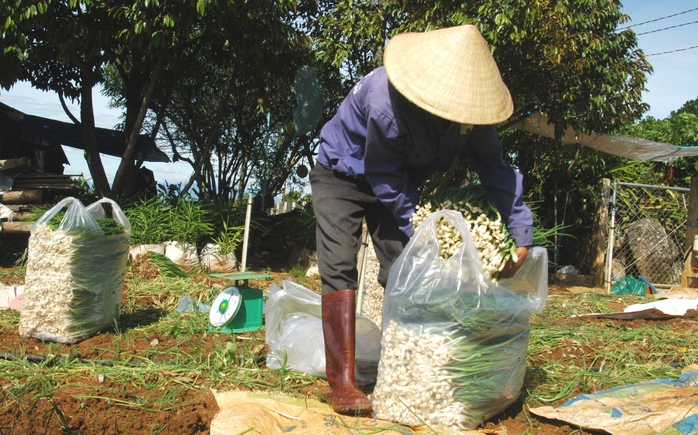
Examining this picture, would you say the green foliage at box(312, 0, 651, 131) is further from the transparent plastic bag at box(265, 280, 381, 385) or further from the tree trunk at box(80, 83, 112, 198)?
the transparent plastic bag at box(265, 280, 381, 385)

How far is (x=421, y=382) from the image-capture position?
222cm

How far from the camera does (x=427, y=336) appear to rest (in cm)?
223

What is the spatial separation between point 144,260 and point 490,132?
15.1ft

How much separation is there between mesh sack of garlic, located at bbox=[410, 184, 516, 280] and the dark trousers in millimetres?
225

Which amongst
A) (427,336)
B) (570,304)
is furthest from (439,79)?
(570,304)

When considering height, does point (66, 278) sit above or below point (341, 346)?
above

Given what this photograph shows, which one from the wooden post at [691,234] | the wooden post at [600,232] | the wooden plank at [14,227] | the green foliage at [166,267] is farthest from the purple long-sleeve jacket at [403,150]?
the wooden post at [600,232]

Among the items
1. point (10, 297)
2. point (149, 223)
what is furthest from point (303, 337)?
point (149, 223)

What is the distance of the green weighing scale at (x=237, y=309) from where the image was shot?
366 centimetres

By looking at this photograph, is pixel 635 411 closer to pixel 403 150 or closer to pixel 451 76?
pixel 403 150

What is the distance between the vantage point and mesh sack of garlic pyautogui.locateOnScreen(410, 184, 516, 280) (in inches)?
93.1

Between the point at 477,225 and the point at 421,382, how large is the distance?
2.14ft

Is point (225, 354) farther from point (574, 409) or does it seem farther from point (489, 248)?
point (574, 409)

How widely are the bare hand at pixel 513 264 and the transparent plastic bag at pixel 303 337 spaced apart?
804 mm
